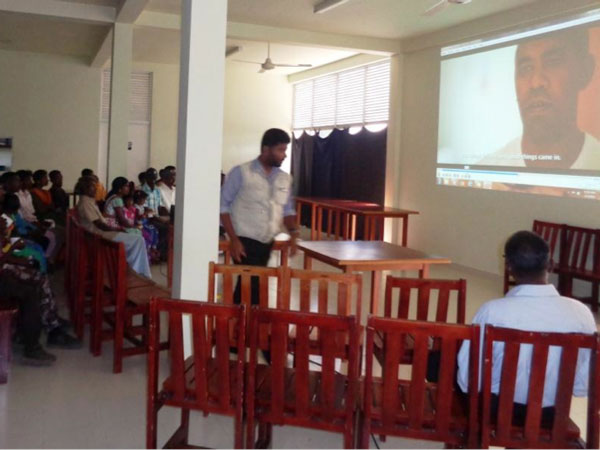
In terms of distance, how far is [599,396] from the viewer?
2.01m

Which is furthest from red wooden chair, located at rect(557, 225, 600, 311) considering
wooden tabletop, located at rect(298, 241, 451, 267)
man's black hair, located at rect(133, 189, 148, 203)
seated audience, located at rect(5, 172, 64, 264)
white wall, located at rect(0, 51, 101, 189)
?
white wall, located at rect(0, 51, 101, 189)

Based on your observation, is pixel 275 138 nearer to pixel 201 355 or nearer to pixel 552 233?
pixel 201 355

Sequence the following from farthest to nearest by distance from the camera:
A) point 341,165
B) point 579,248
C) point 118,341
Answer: point 341,165
point 579,248
point 118,341

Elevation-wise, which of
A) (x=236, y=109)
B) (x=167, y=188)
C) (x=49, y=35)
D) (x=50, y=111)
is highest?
(x=49, y=35)

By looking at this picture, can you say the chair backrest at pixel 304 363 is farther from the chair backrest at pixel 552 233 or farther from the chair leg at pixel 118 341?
the chair backrest at pixel 552 233

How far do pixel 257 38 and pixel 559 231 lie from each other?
4477mm

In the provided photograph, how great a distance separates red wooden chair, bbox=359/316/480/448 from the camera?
6.64 ft

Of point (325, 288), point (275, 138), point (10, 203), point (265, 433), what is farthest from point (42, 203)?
point (265, 433)

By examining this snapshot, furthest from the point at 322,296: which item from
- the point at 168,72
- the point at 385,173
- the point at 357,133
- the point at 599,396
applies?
the point at 168,72

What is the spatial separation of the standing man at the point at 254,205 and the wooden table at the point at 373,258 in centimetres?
58

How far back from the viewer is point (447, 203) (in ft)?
26.7

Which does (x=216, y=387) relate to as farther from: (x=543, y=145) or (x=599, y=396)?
(x=543, y=145)

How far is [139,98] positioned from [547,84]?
26.2ft

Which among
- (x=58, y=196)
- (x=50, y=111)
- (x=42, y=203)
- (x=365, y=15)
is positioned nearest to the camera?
(x=42, y=203)
